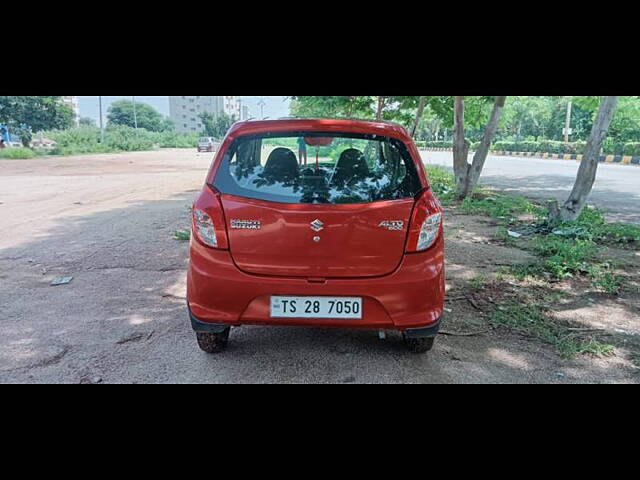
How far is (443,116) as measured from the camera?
53.7 ft

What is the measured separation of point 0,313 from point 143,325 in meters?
1.28

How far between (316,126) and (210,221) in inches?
35.1

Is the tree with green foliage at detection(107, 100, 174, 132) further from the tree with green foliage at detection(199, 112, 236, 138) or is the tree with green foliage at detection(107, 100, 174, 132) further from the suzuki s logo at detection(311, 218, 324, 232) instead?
the suzuki s logo at detection(311, 218, 324, 232)

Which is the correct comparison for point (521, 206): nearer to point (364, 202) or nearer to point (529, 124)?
point (364, 202)

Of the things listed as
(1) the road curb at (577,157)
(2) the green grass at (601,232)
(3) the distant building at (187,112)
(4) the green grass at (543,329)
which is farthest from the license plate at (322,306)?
(3) the distant building at (187,112)

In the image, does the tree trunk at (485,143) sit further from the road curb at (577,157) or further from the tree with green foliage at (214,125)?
the tree with green foliage at (214,125)

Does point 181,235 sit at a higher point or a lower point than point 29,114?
lower

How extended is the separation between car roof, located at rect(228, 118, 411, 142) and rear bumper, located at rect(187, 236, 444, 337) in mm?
797

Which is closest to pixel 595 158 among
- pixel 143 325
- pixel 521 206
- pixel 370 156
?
pixel 521 206

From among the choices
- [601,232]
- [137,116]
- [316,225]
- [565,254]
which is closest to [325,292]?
[316,225]

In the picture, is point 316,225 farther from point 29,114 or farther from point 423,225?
point 29,114

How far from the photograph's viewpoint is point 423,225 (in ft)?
9.04

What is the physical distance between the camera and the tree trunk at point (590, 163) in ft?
22.1

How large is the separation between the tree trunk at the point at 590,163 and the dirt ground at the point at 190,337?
4.84 feet
